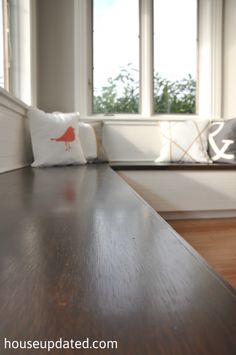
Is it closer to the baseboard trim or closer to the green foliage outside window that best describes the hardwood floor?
the baseboard trim

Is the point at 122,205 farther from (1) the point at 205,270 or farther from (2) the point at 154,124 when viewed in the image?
(2) the point at 154,124

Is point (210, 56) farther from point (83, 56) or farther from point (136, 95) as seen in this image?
point (83, 56)

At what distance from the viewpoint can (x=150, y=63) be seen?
9.25 feet

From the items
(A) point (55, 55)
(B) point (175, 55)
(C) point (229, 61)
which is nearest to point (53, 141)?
(A) point (55, 55)

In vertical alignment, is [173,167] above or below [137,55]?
below

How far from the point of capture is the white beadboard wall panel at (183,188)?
2.18m

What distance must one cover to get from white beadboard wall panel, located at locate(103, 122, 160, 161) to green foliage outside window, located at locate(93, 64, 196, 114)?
234 millimetres

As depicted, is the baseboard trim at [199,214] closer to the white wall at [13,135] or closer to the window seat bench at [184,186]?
the window seat bench at [184,186]

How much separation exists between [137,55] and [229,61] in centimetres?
85

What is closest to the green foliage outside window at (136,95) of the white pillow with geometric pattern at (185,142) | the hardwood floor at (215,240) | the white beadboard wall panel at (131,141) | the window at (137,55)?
A: the window at (137,55)

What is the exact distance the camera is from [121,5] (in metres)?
2.79

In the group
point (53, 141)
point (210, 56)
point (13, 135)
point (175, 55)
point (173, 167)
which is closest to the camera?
point (13, 135)

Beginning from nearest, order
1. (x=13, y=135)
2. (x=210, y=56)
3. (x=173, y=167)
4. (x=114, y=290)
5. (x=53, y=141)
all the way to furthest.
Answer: (x=114, y=290) → (x=13, y=135) → (x=53, y=141) → (x=173, y=167) → (x=210, y=56)

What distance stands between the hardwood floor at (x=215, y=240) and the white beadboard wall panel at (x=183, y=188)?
→ 12cm
